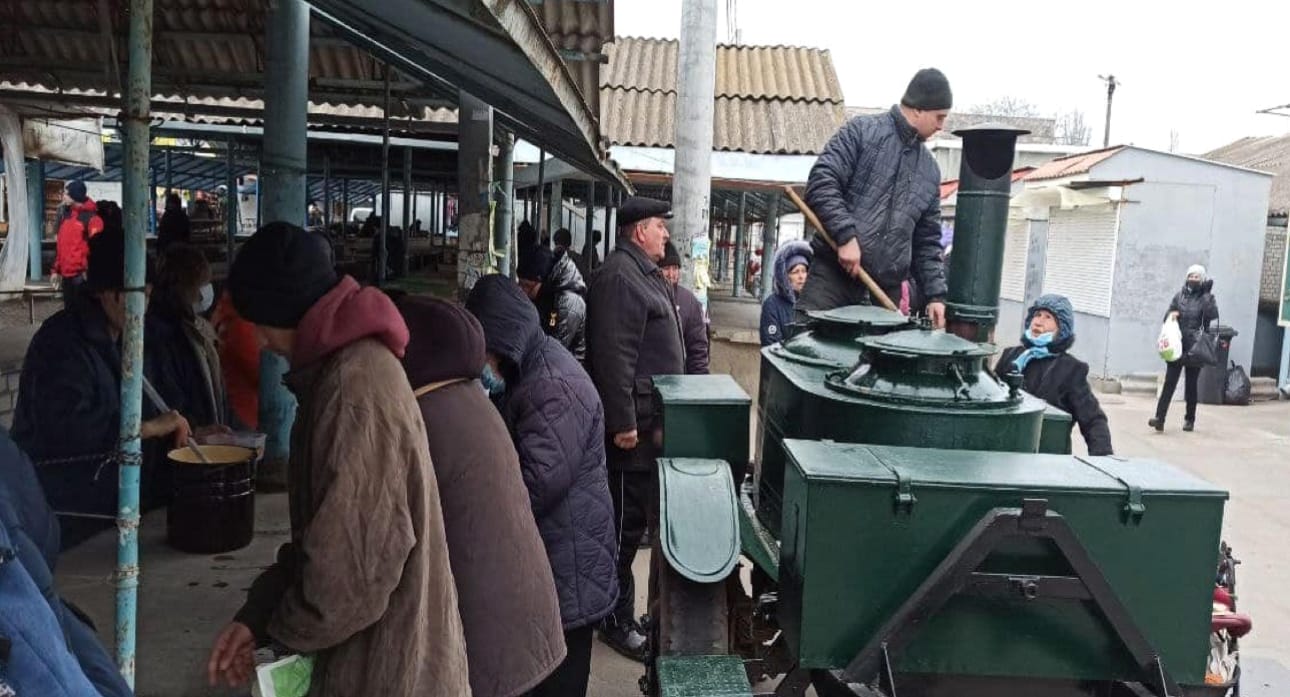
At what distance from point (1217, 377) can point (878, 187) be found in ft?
42.1

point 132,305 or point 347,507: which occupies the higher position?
point 132,305

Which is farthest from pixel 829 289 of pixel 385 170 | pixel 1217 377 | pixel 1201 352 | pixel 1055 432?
pixel 1217 377

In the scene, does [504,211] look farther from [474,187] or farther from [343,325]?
[343,325]

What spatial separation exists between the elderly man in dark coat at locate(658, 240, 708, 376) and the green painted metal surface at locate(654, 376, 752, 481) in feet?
6.56

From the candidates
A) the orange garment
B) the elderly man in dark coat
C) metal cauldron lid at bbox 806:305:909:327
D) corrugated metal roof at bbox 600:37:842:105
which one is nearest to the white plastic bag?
corrugated metal roof at bbox 600:37:842:105

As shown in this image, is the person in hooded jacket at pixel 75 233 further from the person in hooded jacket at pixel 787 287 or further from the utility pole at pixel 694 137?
the person in hooded jacket at pixel 787 287

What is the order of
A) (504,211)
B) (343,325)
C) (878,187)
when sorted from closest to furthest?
1. (343,325)
2. (878,187)
3. (504,211)

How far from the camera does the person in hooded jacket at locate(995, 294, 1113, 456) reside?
5.00 m

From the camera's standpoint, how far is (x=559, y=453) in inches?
127

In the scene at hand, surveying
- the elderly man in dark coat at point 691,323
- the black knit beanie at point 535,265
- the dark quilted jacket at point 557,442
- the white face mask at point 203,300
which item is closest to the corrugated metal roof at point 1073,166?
the elderly man in dark coat at point 691,323

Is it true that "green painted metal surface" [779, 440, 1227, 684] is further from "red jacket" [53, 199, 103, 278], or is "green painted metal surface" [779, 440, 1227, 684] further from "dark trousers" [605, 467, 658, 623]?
"red jacket" [53, 199, 103, 278]

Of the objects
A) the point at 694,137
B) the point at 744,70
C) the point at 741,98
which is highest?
the point at 744,70

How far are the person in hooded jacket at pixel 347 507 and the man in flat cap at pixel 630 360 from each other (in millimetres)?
2608

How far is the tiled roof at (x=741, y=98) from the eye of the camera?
36.8 feet
